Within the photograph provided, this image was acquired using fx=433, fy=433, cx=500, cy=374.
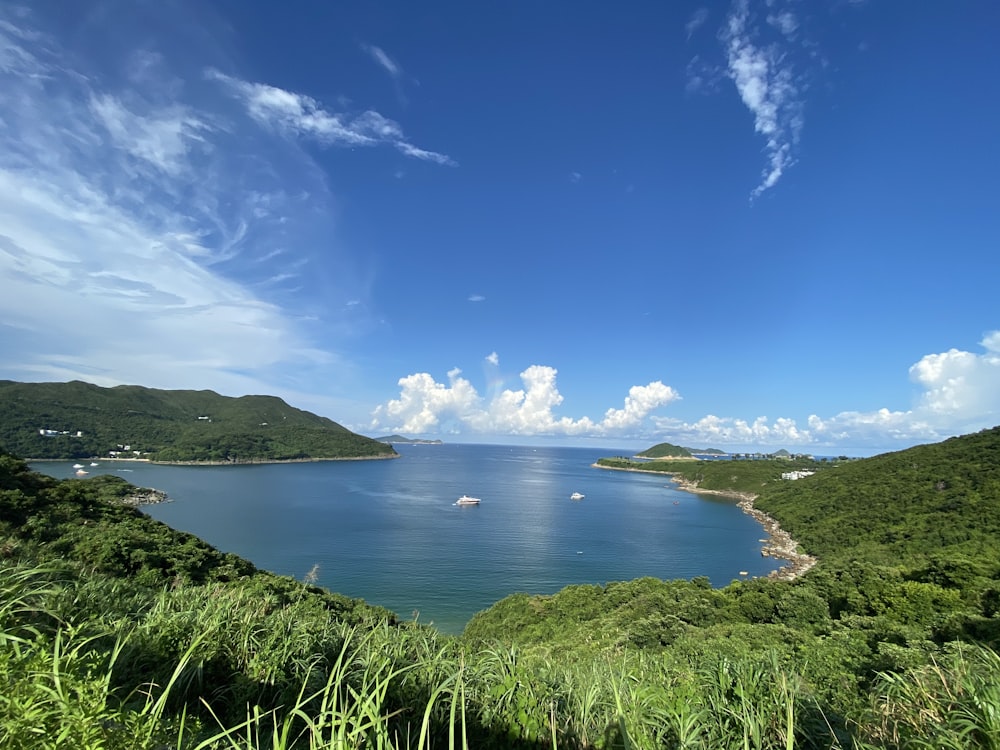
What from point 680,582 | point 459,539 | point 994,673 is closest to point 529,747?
point 994,673

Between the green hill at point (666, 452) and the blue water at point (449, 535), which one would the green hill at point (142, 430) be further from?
the green hill at point (666, 452)

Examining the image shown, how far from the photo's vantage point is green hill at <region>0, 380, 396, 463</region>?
89188 millimetres

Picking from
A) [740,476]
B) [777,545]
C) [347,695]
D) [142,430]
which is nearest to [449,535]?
[777,545]

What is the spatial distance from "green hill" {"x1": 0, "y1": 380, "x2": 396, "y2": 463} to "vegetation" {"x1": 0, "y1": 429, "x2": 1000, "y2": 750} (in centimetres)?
10206

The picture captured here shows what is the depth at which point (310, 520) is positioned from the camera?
4559 centimetres

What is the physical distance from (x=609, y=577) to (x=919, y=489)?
91.6ft

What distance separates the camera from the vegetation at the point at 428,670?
1.66m

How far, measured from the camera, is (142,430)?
4291 inches

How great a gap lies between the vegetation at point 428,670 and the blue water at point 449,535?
1580cm

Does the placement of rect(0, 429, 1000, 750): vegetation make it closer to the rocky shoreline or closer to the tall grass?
the tall grass

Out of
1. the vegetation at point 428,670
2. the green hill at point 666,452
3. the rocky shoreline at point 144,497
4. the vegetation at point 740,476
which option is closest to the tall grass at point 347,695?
the vegetation at point 428,670

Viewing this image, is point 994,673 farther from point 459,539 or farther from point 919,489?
point 919,489

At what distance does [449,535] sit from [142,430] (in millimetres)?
109041

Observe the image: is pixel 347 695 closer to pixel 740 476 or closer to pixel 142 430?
pixel 740 476
